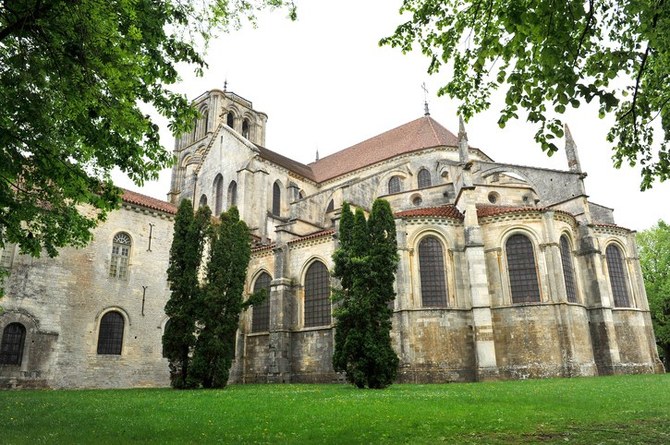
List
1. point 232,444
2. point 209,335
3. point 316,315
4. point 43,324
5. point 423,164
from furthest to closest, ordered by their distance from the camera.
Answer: point 423,164 → point 316,315 → point 43,324 → point 209,335 → point 232,444

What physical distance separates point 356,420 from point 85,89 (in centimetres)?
710

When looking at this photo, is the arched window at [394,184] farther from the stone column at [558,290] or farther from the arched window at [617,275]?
the arched window at [617,275]

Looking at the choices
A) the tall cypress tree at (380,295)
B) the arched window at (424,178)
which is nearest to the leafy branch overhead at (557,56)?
the tall cypress tree at (380,295)

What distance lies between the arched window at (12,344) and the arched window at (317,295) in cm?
1290

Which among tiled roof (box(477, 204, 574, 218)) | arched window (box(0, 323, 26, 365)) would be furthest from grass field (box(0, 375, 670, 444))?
tiled roof (box(477, 204, 574, 218))

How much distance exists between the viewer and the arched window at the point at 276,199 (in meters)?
34.6

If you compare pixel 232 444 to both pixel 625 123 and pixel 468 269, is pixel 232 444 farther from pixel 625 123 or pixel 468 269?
pixel 468 269

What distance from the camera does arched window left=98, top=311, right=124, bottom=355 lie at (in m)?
21.9

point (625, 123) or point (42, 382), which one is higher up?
point (625, 123)

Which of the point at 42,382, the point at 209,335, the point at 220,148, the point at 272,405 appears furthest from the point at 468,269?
the point at 220,148

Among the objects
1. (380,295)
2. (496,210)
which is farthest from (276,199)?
(380,295)

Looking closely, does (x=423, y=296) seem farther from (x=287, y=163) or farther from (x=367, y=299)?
(x=287, y=163)

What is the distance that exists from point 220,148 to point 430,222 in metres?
20.6

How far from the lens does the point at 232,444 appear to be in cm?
657
